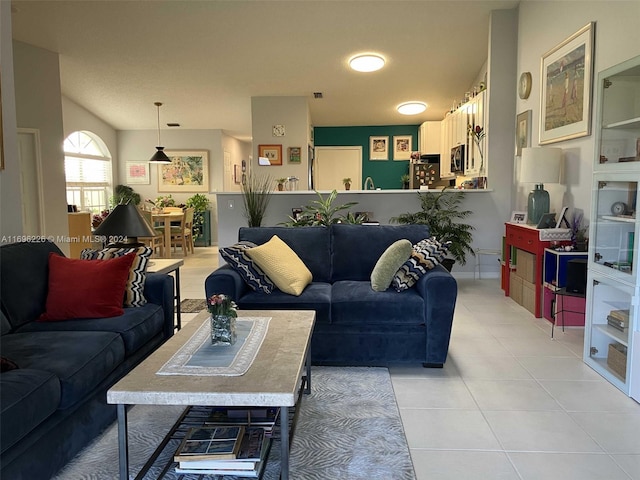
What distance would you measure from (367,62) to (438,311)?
4.30m

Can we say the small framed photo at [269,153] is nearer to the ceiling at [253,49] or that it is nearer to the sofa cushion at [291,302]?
the ceiling at [253,49]

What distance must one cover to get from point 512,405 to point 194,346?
167 cm

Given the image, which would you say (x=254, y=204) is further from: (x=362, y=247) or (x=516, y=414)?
(x=516, y=414)

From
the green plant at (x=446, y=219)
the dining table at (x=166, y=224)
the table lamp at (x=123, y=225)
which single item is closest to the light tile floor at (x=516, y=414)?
the green plant at (x=446, y=219)

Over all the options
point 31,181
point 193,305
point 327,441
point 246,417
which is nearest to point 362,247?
point 327,441

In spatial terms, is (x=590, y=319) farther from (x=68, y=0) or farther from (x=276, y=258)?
(x=68, y=0)

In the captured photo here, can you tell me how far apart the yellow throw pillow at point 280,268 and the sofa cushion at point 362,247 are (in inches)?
15.5

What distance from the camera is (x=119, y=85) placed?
7.32 m

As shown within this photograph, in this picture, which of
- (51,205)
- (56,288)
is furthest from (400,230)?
(51,205)

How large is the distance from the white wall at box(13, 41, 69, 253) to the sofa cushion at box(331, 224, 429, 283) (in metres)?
4.31

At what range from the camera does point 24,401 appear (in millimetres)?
1666

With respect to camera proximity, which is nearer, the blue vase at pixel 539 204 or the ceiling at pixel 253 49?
the blue vase at pixel 539 204

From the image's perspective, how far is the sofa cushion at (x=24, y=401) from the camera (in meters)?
1.58

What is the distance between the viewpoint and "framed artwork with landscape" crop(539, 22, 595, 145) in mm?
3979
